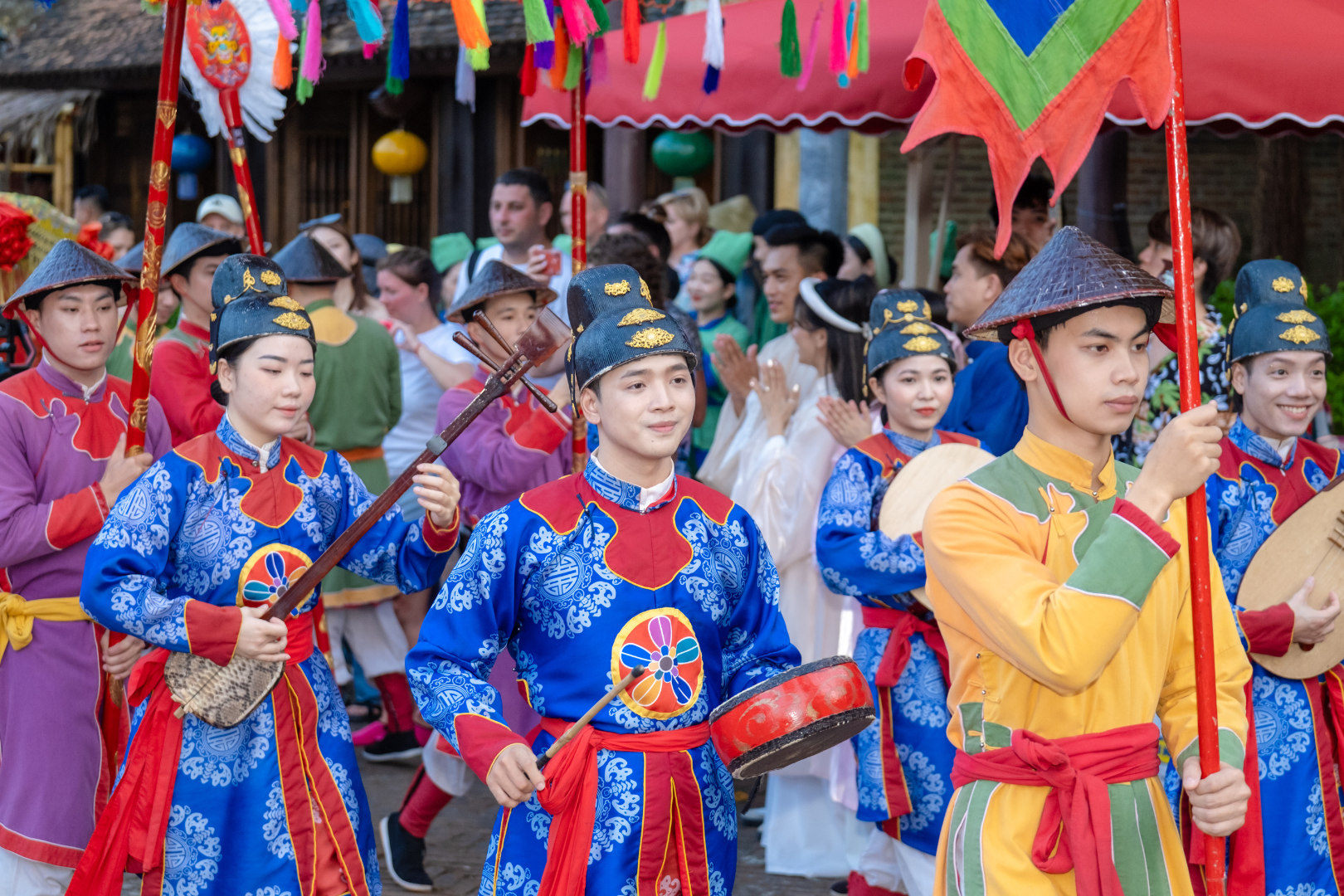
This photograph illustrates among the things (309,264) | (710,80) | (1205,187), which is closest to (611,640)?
(710,80)

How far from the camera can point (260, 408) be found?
3.46 metres

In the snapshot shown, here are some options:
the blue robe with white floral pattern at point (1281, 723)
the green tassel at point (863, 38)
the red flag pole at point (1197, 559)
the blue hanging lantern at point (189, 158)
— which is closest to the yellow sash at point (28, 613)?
the green tassel at point (863, 38)

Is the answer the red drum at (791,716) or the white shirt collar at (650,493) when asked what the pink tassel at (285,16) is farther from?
the red drum at (791,716)

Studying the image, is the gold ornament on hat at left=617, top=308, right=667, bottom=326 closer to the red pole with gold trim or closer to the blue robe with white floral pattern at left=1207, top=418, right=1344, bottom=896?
the red pole with gold trim

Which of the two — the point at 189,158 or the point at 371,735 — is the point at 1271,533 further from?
the point at 189,158

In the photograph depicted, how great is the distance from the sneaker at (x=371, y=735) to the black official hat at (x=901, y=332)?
286cm

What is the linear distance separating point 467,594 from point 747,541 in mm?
592

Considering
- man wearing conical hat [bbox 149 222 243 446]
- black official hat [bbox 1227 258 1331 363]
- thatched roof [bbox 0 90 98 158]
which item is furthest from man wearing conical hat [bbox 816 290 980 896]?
thatched roof [bbox 0 90 98 158]

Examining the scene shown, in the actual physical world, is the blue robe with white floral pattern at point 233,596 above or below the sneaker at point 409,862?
above

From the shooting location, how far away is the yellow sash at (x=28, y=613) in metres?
3.93

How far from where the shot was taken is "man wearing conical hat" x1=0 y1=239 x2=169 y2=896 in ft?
12.4

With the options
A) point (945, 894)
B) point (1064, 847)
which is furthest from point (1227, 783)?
point (945, 894)

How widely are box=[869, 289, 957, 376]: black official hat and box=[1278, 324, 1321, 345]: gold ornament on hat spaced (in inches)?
35.7

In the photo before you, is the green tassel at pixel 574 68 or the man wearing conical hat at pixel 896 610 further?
the green tassel at pixel 574 68
